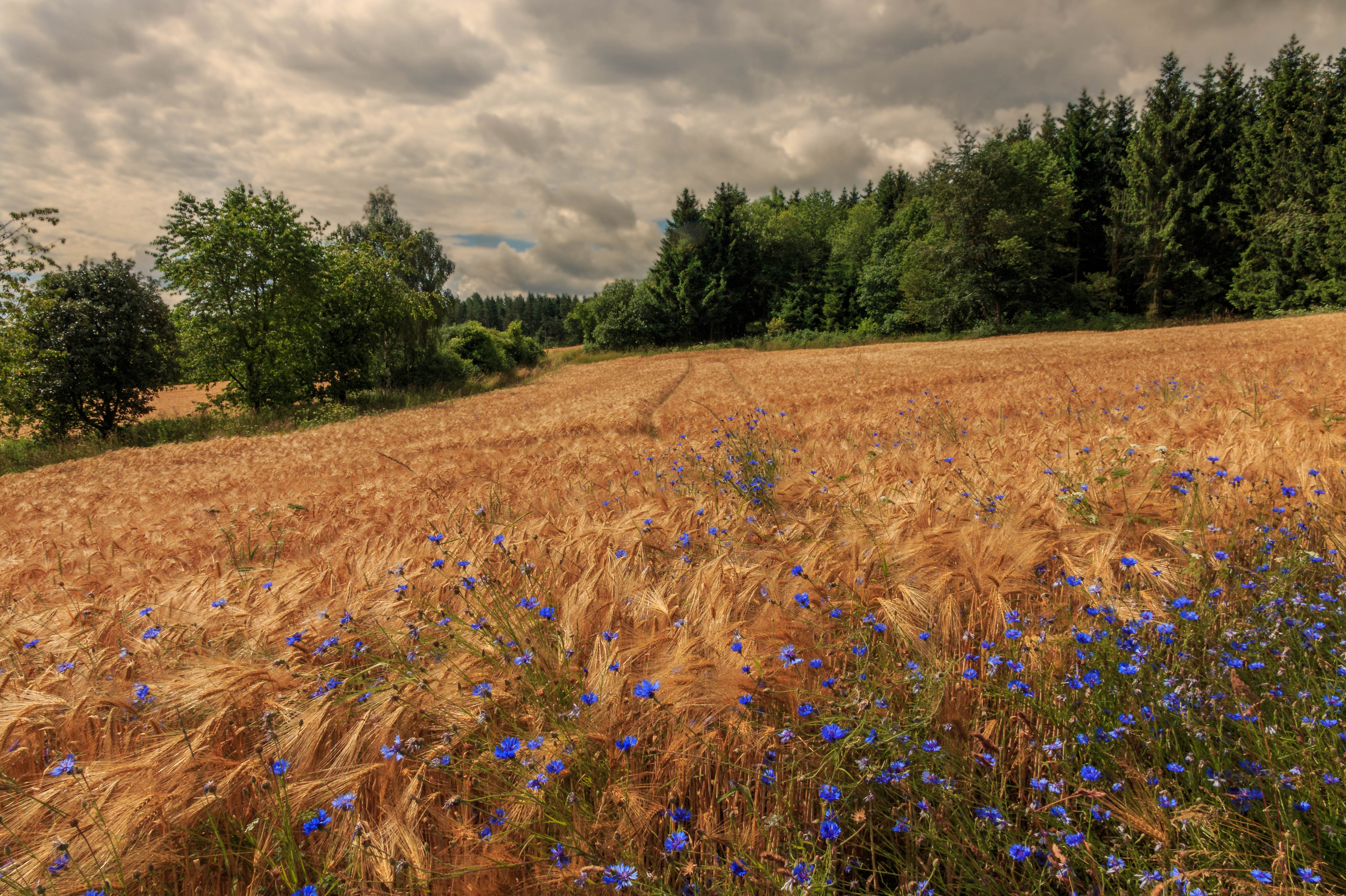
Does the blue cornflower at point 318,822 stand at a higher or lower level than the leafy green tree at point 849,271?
lower

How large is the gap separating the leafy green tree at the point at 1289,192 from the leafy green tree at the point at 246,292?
62536mm

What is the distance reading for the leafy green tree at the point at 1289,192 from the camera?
1433 inches

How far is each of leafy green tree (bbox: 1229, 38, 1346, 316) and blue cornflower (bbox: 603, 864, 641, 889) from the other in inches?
2225

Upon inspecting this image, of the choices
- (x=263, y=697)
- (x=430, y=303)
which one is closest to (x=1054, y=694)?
(x=263, y=697)

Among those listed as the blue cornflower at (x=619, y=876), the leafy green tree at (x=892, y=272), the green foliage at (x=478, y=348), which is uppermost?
the leafy green tree at (x=892, y=272)

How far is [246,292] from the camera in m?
23.5

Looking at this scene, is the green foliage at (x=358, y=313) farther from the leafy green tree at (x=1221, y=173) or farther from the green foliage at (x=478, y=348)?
the leafy green tree at (x=1221, y=173)

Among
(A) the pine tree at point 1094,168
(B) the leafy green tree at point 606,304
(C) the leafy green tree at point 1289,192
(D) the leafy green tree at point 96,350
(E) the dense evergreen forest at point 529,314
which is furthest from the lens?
(E) the dense evergreen forest at point 529,314

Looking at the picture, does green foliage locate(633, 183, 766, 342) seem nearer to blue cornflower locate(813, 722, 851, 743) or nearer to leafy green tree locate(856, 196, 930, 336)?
leafy green tree locate(856, 196, 930, 336)

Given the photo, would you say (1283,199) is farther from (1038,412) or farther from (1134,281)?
(1038,412)

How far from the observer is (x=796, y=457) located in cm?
487

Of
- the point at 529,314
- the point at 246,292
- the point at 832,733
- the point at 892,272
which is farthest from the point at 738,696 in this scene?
the point at 529,314

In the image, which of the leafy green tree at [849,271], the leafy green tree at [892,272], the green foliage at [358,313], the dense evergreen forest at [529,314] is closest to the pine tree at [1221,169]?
the leafy green tree at [892,272]

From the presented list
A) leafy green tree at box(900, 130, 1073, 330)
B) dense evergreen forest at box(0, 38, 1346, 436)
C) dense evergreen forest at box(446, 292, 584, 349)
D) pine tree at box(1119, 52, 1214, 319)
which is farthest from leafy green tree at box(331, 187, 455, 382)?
dense evergreen forest at box(446, 292, 584, 349)
